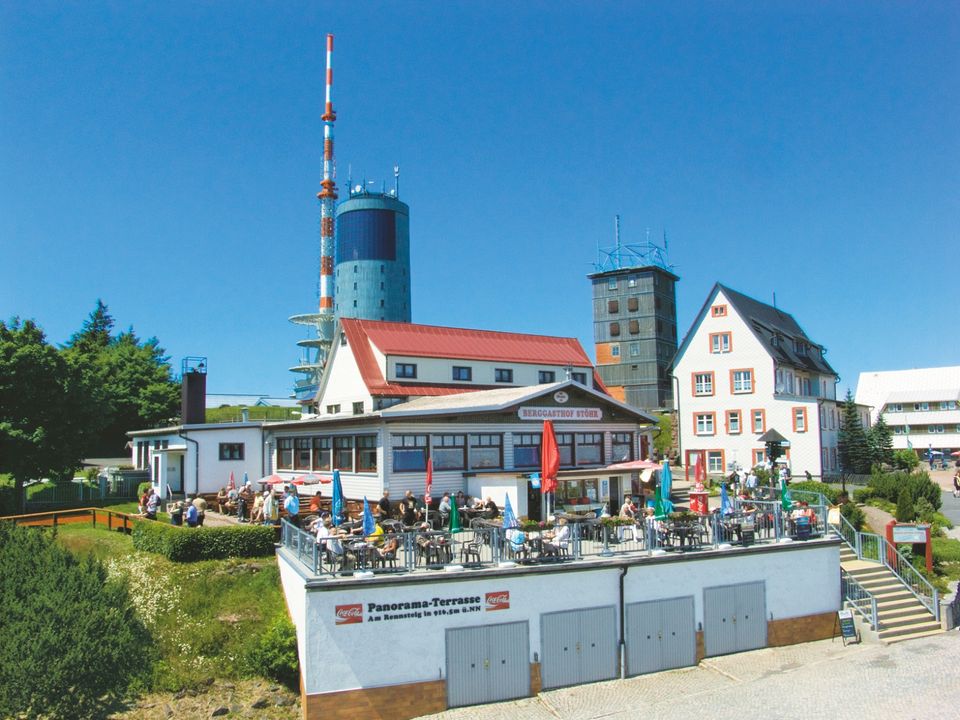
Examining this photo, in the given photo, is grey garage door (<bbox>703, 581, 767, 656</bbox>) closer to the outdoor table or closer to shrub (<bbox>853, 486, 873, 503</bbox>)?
the outdoor table

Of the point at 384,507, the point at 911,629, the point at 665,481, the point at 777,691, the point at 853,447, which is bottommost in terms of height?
the point at 777,691

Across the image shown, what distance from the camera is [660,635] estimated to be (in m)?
20.0

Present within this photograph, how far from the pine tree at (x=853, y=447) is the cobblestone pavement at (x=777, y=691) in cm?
3046

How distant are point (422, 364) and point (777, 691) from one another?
21439 mm

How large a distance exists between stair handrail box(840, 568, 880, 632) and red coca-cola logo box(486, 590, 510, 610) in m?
10.9

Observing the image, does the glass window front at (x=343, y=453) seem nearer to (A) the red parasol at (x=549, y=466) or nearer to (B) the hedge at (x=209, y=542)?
(B) the hedge at (x=209, y=542)

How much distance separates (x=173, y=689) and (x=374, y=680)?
208 inches

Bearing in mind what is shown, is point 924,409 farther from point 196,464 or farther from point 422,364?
point 196,464

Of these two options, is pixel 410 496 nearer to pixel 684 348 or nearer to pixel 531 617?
pixel 531 617

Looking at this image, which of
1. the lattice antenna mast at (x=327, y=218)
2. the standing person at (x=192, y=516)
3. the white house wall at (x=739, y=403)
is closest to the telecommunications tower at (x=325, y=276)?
the lattice antenna mast at (x=327, y=218)

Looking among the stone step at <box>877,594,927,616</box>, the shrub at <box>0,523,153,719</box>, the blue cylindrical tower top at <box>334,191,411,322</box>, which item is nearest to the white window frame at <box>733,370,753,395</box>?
the stone step at <box>877,594,927,616</box>

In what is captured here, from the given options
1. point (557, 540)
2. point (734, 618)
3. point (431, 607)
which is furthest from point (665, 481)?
point (431, 607)

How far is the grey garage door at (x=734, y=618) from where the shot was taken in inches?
819

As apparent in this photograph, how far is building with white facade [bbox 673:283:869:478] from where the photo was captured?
4709cm
